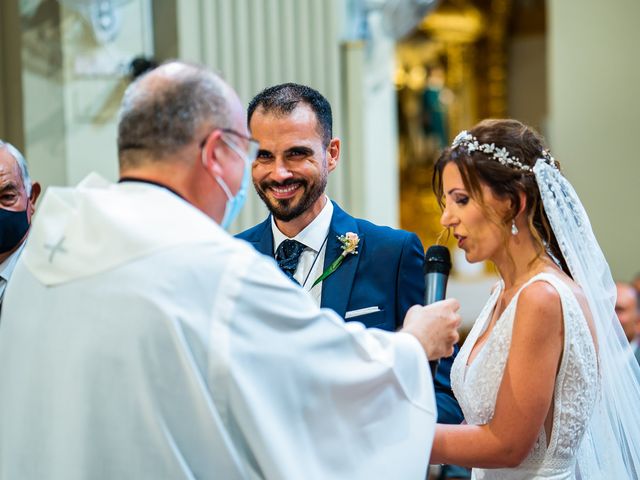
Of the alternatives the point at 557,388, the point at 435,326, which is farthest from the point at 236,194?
the point at 557,388

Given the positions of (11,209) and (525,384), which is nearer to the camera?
(525,384)

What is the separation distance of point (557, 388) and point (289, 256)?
99 centimetres

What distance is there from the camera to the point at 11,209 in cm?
341

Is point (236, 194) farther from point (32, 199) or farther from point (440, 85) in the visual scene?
point (440, 85)

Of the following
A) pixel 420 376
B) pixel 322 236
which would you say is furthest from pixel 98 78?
pixel 420 376

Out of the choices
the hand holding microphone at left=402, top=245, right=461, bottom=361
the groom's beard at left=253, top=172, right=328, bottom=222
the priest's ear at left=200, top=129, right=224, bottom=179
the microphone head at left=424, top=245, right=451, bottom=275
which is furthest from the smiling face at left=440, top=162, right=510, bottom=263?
the priest's ear at left=200, top=129, right=224, bottom=179

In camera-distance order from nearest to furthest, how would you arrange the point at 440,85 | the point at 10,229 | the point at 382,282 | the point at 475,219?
the point at 475,219 < the point at 382,282 < the point at 10,229 < the point at 440,85

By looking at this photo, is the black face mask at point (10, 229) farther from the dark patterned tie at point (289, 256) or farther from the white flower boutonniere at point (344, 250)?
the white flower boutonniere at point (344, 250)

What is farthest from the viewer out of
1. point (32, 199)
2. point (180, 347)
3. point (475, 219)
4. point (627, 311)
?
point (627, 311)

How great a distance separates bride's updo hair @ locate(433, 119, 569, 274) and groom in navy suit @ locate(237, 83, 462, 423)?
1.58 ft

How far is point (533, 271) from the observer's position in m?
2.68

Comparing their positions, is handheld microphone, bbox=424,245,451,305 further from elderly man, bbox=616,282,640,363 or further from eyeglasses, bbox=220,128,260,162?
elderly man, bbox=616,282,640,363

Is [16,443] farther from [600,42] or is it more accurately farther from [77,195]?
[600,42]

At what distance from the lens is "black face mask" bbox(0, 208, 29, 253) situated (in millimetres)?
3371
